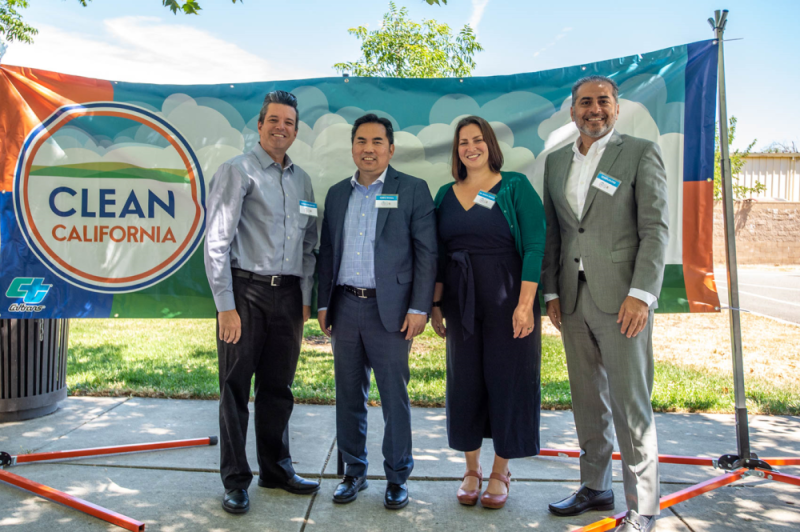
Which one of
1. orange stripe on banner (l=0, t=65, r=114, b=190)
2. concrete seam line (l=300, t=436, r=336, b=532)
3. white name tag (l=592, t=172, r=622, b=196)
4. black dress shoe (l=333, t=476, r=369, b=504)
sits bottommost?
concrete seam line (l=300, t=436, r=336, b=532)

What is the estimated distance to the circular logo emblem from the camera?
13.3ft

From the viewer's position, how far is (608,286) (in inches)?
115

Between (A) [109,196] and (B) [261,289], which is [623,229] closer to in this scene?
(B) [261,289]

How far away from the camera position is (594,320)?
2.98 metres

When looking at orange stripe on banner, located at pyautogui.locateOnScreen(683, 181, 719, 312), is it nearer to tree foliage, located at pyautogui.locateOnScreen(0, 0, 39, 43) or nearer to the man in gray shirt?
the man in gray shirt

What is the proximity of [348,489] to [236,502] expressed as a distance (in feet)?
2.06

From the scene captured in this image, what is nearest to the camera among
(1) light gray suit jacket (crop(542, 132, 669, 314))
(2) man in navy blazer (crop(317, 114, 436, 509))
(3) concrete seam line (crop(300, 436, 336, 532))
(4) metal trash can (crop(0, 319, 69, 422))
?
(1) light gray suit jacket (crop(542, 132, 669, 314))

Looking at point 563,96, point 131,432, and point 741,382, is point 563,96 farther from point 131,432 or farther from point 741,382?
point 131,432

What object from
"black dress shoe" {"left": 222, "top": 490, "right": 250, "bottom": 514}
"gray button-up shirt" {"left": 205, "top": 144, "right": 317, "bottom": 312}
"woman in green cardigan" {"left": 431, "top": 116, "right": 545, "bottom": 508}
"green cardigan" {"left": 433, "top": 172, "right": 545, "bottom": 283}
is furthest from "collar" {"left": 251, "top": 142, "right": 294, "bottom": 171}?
"black dress shoe" {"left": 222, "top": 490, "right": 250, "bottom": 514}

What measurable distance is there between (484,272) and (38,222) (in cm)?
323

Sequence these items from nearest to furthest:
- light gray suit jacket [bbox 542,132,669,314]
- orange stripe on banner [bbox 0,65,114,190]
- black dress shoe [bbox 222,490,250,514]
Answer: light gray suit jacket [bbox 542,132,669,314] < black dress shoe [bbox 222,490,250,514] < orange stripe on banner [bbox 0,65,114,190]

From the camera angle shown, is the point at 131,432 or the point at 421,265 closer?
the point at 421,265

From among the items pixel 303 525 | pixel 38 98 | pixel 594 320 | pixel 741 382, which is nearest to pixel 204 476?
pixel 303 525

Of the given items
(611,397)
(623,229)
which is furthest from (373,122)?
(611,397)
